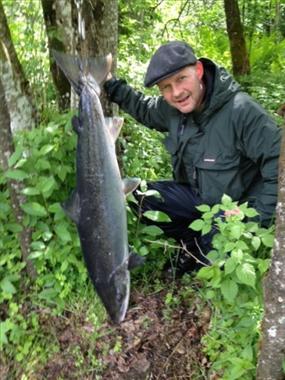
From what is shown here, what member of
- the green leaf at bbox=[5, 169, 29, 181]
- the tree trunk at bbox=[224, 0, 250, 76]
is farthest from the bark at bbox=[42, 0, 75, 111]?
the tree trunk at bbox=[224, 0, 250, 76]

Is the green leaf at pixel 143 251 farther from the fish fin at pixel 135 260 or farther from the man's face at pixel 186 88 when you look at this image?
the man's face at pixel 186 88

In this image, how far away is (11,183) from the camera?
363cm

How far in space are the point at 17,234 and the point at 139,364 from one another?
4.12 feet

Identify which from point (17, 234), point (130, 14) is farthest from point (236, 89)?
point (130, 14)

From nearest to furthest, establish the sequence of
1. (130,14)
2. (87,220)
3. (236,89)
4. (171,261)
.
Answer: (87,220), (236,89), (171,261), (130,14)

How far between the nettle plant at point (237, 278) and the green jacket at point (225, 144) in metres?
0.58

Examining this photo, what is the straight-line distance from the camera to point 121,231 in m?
3.32

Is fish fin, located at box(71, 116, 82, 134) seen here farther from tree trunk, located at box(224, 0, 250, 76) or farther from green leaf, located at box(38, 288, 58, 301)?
tree trunk, located at box(224, 0, 250, 76)

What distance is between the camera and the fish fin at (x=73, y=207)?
3299mm

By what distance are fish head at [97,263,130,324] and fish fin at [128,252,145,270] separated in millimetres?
37

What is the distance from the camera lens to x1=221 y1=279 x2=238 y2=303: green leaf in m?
2.76

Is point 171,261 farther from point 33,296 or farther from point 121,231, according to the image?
point 33,296

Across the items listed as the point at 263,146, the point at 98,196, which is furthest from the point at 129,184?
the point at 263,146

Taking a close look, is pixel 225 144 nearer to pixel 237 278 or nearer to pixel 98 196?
pixel 98 196
